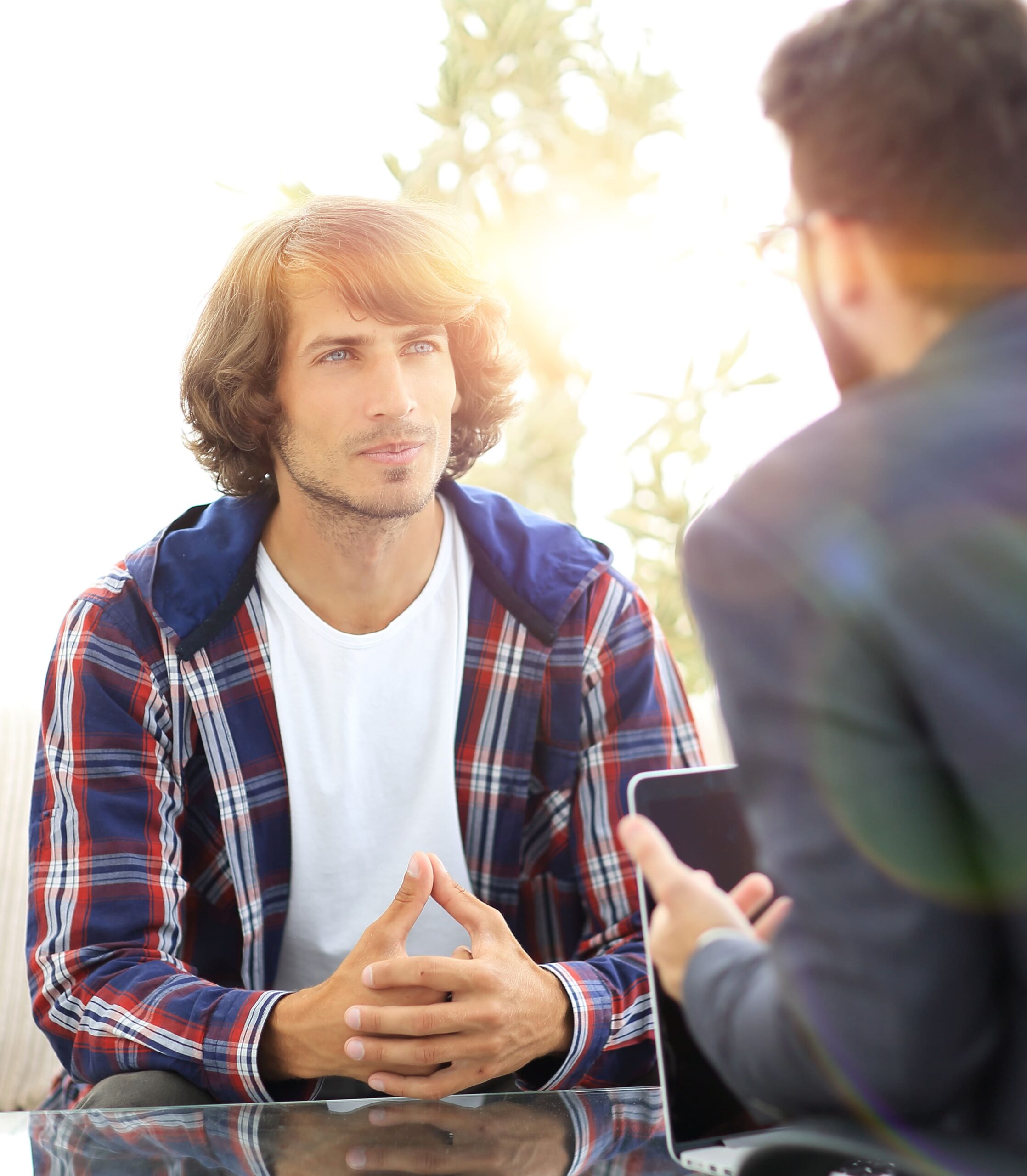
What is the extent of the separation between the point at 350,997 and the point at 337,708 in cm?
41

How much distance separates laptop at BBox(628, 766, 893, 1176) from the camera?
56 centimetres

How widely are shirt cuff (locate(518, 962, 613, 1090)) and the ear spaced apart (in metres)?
0.77

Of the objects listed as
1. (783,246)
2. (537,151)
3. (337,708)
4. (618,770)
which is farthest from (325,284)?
(537,151)

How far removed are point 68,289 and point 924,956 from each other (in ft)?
7.78

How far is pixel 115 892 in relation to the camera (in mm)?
1120

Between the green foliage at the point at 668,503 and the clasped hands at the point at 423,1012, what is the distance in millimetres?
1675

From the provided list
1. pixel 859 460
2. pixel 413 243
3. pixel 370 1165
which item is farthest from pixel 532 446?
pixel 859 460

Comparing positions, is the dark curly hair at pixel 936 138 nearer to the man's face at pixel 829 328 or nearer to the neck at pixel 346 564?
the man's face at pixel 829 328

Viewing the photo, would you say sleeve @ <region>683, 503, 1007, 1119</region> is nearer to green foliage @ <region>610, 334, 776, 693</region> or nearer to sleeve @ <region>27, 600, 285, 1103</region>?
sleeve @ <region>27, 600, 285, 1103</region>

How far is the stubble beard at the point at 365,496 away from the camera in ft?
4.27

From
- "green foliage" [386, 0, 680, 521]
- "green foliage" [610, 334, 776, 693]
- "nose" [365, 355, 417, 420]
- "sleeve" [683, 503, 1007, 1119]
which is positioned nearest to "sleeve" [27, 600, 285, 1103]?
"nose" [365, 355, 417, 420]

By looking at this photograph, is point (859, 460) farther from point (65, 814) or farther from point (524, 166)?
point (524, 166)

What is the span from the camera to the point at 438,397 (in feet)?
4.41

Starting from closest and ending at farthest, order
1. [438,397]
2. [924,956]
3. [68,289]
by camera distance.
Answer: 1. [924,956]
2. [438,397]
3. [68,289]
